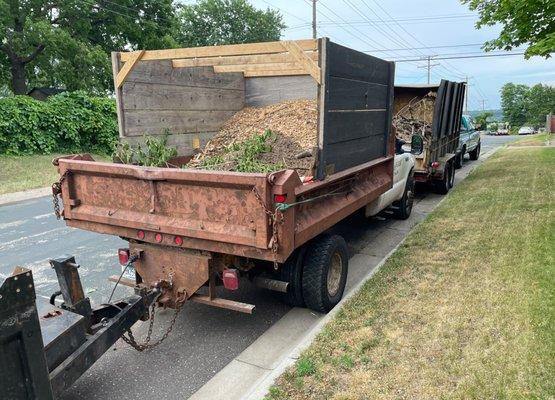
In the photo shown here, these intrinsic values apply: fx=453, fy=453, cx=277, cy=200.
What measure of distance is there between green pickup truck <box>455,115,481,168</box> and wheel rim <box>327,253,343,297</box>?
9460 mm

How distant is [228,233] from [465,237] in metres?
4.16

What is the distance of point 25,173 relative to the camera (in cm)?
1412

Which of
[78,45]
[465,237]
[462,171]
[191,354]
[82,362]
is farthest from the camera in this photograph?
[78,45]

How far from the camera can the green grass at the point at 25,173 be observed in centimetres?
1240

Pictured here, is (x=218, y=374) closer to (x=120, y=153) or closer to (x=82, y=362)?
(x=82, y=362)

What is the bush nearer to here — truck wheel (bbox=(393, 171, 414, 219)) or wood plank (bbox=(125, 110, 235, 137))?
wood plank (bbox=(125, 110, 235, 137))

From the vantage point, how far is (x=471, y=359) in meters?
3.21

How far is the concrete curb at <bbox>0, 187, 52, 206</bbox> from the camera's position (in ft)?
34.8

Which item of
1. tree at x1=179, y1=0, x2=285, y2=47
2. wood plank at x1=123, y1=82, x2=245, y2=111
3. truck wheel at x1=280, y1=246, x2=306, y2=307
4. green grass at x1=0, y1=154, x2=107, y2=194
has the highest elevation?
tree at x1=179, y1=0, x2=285, y2=47

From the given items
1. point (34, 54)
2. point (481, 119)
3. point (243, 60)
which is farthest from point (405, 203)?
point (481, 119)

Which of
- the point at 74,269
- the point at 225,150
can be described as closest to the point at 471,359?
the point at 74,269

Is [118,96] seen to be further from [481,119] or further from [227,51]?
[481,119]

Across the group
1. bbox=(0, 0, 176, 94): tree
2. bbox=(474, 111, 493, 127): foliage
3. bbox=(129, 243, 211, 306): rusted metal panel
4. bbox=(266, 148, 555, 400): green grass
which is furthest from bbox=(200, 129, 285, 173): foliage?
bbox=(0, 0, 176, 94): tree

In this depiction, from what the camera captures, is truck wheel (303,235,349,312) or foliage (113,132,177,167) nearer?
truck wheel (303,235,349,312)
